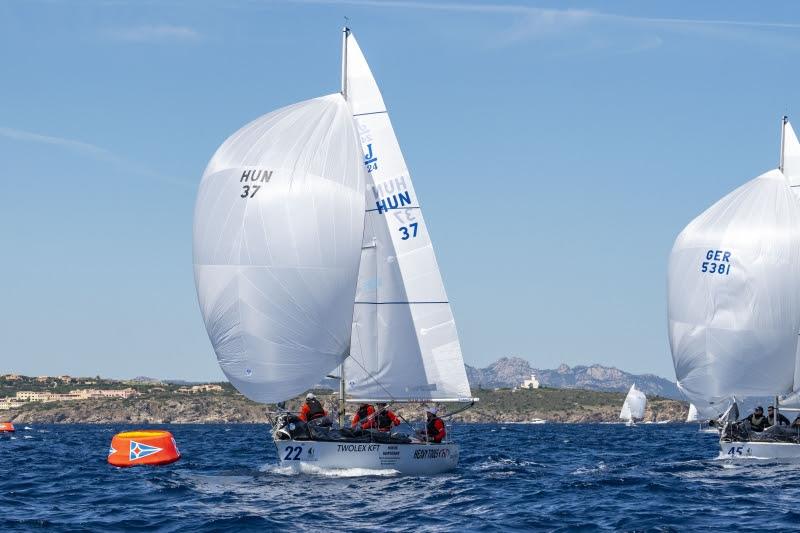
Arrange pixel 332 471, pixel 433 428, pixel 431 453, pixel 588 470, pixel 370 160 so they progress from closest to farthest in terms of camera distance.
Answer: pixel 332 471 → pixel 431 453 → pixel 433 428 → pixel 370 160 → pixel 588 470

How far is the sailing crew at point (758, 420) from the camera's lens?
45.8 metres

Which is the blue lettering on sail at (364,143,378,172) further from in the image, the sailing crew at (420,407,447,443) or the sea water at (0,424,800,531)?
the sea water at (0,424,800,531)

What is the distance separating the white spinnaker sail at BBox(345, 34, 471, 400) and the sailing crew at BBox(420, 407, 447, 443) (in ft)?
2.30

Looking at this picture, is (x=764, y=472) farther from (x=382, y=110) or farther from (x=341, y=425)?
(x=382, y=110)

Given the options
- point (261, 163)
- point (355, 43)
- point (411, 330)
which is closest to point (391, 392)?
point (411, 330)

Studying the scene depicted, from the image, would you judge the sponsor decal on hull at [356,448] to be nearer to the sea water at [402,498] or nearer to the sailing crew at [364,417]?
the sea water at [402,498]

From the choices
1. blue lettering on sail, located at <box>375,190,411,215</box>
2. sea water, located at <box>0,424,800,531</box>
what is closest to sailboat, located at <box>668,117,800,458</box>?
sea water, located at <box>0,424,800,531</box>

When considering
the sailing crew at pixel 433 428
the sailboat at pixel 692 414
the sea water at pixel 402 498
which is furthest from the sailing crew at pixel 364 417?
Answer: the sailboat at pixel 692 414

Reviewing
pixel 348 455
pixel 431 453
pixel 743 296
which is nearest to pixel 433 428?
pixel 431 453

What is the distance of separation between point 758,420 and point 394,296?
16449 mm

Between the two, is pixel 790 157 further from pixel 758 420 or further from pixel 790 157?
pixel 758 420

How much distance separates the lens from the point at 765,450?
44.3 metres

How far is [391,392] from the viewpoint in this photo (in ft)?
128

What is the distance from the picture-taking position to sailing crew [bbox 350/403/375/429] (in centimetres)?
3802
